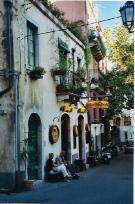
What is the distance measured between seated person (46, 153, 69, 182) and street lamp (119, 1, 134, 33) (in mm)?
7260

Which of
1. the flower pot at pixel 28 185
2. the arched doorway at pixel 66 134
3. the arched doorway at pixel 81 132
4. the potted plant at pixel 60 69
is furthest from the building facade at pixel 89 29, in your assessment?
the flower pot at pixel 28 185

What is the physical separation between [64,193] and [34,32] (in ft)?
20.7

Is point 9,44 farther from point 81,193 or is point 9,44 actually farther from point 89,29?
point 89,29

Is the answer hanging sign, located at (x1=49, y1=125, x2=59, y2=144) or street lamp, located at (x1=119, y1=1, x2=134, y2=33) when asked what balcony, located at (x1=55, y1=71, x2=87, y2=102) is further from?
street lamp, located at (x1=119, y1=1, x2=134, y2=33)

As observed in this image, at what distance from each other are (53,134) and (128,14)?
8.31m

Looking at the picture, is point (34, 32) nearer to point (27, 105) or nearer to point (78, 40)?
point (27, 105)

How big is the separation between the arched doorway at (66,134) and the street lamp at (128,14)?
10844mm

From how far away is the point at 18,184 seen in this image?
13109 millimetres

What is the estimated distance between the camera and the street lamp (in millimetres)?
9609

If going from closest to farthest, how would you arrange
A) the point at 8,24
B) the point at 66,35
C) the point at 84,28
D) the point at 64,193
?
1. the point at 64,193
2. the point at 8,24
3. the point at 66,35
4. the point at 84,28

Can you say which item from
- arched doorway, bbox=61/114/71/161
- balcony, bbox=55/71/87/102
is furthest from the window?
arched doorway, bbox=61/114/71/161

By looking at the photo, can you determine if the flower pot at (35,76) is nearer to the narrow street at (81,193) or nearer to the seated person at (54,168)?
the seated person at (54,168)

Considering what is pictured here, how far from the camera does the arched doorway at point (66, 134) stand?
20141mm

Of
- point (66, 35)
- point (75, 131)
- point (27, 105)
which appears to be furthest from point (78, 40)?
point (27, 105)
